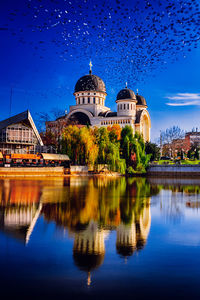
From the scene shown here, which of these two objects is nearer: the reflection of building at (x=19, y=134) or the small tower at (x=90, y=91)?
→ the reflection of building at (x=19, y=134)

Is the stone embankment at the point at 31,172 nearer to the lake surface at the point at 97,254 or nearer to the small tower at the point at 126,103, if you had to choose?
the lake surface at the point at 97,254

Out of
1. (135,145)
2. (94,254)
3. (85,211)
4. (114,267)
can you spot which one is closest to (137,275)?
(114,267)

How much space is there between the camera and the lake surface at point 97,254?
191 inches

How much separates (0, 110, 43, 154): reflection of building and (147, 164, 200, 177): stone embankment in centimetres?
1688

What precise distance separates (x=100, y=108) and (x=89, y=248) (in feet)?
213

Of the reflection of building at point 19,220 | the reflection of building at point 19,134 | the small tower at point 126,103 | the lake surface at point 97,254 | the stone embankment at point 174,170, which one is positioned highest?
the small tower at point 126,103

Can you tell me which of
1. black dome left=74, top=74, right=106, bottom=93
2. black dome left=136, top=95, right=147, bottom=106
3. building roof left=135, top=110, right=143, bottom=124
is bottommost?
building roof left=135, top=110, right=143, bottom=124

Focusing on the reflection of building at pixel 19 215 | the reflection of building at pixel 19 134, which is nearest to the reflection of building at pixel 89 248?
the reflection of building at pixel 19 215

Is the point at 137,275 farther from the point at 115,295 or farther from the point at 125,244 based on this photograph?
the point at 125,244

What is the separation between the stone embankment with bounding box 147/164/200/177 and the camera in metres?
45.7

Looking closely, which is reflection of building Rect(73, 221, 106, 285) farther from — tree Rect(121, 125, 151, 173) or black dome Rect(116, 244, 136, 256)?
tree Rect(121, 125, 151, 173)

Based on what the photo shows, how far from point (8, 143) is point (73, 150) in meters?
8.66

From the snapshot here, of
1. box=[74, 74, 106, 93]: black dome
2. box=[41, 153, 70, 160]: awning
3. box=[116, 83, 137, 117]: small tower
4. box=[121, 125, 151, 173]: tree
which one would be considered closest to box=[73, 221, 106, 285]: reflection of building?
box=[41, 153, 70, 160]: awning

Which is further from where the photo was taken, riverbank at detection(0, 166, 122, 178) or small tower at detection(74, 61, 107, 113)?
small tower at detection(74, 61, 107, 113)
